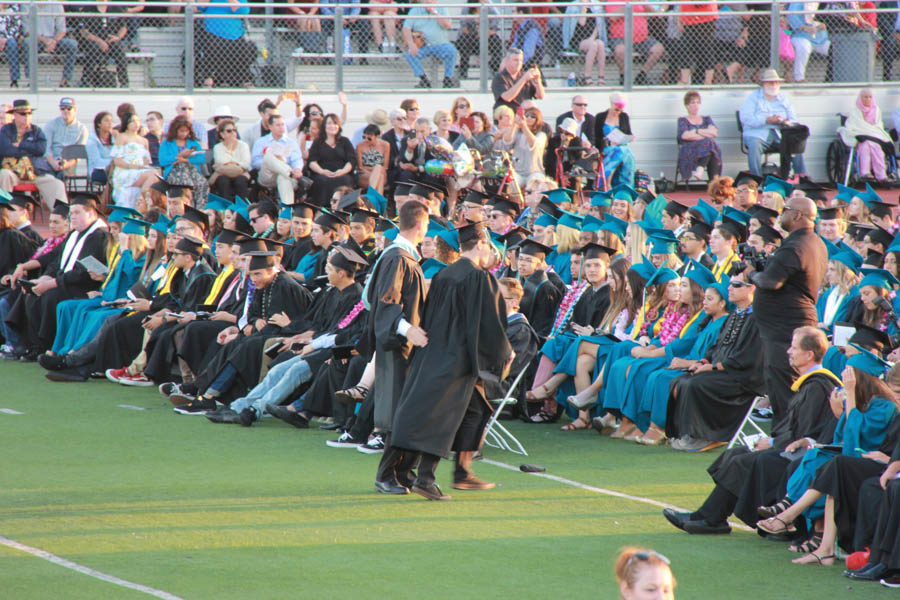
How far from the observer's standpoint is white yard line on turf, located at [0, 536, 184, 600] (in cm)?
605

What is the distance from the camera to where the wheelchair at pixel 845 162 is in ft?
62.3

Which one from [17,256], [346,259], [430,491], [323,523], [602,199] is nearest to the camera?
[323,523]

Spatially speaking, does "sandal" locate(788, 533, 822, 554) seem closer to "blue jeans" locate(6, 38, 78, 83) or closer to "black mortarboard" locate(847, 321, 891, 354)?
"black mortarboard" locate(847, 321, 891, 354)

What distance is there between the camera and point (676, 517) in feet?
23.8

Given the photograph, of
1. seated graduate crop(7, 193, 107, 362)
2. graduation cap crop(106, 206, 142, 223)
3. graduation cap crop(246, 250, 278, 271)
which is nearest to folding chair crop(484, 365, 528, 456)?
graduation cap crop(246, 250, 278, 271)

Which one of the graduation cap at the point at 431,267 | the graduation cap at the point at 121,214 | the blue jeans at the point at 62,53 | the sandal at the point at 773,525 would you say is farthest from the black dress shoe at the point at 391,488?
the blue jeans at the point at 62,53

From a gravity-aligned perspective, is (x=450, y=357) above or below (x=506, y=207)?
below

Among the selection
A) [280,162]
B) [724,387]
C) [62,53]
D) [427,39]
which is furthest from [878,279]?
[62,53]

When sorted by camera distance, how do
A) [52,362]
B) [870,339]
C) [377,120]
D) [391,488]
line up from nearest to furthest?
1. [870,339]
2. [391,488]
3. [52,362]
4. [377,120]

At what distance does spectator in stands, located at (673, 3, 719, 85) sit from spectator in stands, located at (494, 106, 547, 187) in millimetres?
3650

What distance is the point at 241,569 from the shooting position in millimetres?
6473

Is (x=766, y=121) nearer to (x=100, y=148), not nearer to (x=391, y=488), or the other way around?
(x=100, y=148)

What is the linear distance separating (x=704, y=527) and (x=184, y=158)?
11.2 m

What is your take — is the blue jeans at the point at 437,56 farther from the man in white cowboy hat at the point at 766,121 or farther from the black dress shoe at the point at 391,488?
the black dress shoe at the point at 391,488
